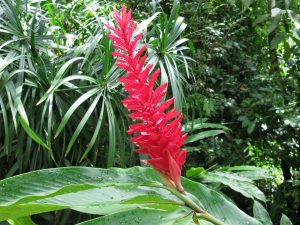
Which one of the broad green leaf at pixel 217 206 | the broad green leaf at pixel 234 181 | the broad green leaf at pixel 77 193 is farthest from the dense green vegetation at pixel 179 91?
the broad green leaf at pixel 77 193

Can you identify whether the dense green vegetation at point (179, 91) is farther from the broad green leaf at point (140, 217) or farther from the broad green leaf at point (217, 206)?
the broad green leaf at point (140, 217)

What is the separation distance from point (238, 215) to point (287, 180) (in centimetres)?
149

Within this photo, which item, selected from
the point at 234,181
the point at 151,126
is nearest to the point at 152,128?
the point at 151,126

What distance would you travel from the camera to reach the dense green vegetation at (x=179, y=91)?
1.49 meters

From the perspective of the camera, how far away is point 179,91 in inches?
61.9

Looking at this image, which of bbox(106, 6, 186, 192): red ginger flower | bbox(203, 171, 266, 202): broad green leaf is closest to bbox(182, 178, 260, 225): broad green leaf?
bbox(106, 6, 186, 192): red ginger flower

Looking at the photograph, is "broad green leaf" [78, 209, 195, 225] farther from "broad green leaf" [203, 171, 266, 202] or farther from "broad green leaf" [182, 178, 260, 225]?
"broad green leaf" [203, 171, 266, 202]

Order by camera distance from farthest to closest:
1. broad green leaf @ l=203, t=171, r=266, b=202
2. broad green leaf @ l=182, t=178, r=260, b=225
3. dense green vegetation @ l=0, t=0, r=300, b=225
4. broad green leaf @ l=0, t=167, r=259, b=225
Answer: dense green vegetation @ l=0, t=0, r=300, b=225 < broad green leaf @ l=203, t=171, r=266, b=202 < broad green leaf @ l=182, t=178, r=260, b=225 < broad green leaf @ l=0, t=167, r=259, b=225

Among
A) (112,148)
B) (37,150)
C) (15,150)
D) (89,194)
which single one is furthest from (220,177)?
(89,194)

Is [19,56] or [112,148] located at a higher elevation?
[19,56]

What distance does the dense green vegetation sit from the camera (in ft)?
4.90

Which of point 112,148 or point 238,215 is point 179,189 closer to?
point 238,215

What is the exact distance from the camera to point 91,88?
1574 mm

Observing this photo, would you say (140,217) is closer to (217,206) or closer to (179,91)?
(217,206)
